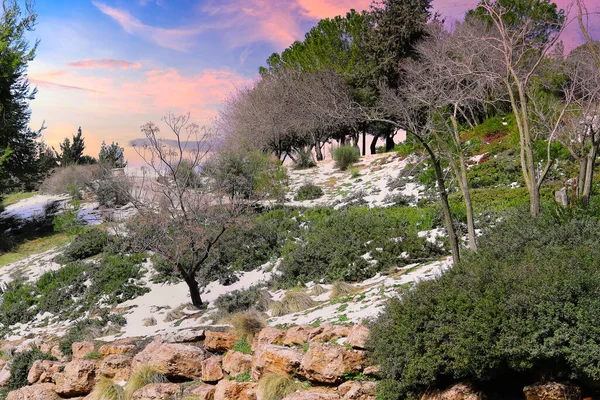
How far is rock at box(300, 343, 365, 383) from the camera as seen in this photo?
5.05 metres

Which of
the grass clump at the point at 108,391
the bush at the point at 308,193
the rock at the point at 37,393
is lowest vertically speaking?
the rock at the point at 37,393

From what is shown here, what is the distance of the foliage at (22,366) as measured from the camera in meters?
8.93

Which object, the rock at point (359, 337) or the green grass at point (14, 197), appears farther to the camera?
the green grass at point (14, 197)

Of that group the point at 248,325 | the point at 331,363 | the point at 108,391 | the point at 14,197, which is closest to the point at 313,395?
the point at 331,363

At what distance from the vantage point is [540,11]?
87.1 feet

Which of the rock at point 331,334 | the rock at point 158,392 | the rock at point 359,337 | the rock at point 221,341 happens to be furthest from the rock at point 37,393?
the rock at point 359,337

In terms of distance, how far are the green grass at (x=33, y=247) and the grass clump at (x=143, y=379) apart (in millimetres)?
13088

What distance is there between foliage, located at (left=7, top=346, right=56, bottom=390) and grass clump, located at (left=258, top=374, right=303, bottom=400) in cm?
600

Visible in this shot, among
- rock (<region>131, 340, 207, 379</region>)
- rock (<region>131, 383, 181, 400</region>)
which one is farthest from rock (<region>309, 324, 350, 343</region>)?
rock (<region>131, 383, 181, 400</region>)

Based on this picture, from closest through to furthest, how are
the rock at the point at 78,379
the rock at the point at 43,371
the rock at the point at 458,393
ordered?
the rock at the point at 458,393
the rock at the point at 78,379
the rock at the point at 43,371

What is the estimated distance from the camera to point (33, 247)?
1916 centimetres

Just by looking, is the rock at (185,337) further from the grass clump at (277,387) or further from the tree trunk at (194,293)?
A: the grass clump at (277,387)

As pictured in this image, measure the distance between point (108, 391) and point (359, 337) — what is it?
13.9ft

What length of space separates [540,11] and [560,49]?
12554 millimetres
